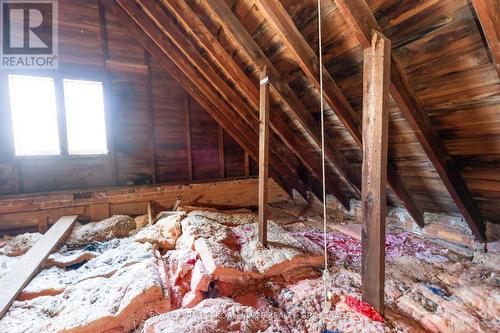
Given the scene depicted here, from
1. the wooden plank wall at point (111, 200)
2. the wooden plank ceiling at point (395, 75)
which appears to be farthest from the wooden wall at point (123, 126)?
the wooden plank ceiling at point (395, 75)

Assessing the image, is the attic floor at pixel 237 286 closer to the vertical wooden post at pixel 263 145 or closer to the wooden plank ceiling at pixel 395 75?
the vertical wooden post at pixel 263 145

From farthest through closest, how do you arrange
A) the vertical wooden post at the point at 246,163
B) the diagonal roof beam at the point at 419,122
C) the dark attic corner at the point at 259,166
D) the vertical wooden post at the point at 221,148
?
the vertical wooden post at the point at 246,163 < the vertical wooden post at the point at 221,148 < the dark attic corner at the point at 259,166 < the diagonal roof beam at the point at 419,122

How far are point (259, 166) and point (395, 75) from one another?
1224 millimetres

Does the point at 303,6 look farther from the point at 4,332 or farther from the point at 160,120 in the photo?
the point at 160,120

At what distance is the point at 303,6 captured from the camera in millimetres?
1539

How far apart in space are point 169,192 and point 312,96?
282cm

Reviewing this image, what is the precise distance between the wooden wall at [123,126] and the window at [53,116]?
0.10m

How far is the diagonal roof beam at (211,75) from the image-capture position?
2.47 m

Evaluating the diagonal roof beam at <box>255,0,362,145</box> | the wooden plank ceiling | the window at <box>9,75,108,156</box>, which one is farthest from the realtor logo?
the diagonal roof beam at <box>255,0,362,145</box>

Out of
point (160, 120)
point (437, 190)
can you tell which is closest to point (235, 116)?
point (160, 120)

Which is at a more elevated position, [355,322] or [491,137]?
[491,137]

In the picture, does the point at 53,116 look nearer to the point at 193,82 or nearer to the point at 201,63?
the point at 193,82

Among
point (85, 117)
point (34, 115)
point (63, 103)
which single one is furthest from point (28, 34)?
point (85, 117)

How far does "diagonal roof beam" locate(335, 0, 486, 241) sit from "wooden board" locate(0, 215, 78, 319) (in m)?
2.92
